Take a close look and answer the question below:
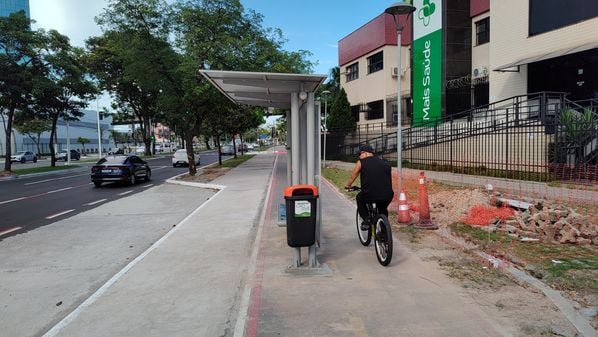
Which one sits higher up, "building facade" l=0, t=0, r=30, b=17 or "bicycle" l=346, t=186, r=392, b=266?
"building facade" l=0, t=0, r=30, b=17

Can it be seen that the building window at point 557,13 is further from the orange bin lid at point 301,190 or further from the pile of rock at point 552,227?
the orange bin lid at point 301,190

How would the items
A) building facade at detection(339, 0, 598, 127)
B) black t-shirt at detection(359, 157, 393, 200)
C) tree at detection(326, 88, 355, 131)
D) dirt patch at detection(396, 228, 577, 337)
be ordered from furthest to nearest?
tree at detection(326, 88, 355, 131), building facade at detection(339, 0, 598, 127), black t-shirt at detection(359, 157, 393, 200), dirt patch at detection(396, 228, 577, 337)

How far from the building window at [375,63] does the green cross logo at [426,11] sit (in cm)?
520

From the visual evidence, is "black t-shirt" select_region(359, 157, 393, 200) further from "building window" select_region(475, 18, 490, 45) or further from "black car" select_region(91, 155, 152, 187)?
"building window" select_region(475, 18, 490, 45)

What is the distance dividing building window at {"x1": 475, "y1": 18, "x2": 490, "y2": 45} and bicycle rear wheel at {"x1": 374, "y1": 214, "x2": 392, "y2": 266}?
2191cm

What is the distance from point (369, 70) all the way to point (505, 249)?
29.5 m

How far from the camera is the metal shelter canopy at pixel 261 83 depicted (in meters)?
6.14

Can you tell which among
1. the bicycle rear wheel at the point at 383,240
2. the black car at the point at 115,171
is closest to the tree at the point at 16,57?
the black car at the point at 115,171

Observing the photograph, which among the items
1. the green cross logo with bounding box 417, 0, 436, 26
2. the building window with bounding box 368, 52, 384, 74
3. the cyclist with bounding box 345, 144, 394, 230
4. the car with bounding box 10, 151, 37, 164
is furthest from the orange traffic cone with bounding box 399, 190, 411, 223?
the car with bounding box 10, 151, 37, 164

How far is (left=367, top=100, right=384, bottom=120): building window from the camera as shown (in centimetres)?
3350

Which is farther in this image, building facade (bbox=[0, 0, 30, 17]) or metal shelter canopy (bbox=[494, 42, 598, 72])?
building facade (bbox=[0, 0, 30, 17])

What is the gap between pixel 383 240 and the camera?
642 centimetres

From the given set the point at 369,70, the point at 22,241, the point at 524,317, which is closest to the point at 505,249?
the point at 524,317

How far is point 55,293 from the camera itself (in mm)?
5668
